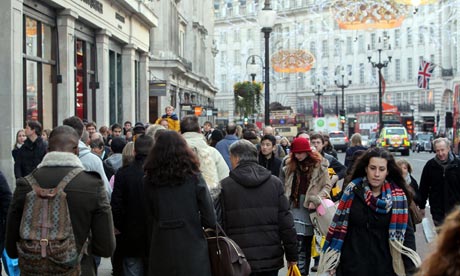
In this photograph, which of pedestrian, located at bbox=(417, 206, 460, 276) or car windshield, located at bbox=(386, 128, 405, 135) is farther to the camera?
car windshield, located at bbox=(386, 128, 405, 135)

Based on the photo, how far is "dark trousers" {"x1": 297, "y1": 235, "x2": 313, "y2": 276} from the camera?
8.20 metres

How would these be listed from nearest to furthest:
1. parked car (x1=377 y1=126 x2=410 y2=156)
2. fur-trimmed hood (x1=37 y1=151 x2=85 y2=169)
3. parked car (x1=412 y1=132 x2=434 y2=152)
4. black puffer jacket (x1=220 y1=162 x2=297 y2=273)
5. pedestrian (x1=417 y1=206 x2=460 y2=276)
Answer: pedestrian (x1=417 y1=206 x2=460 y2=276) < fur-trimmed hood (x1=37 y1=151 x2=85 y2=169) < black puffer jacket (x1=220 y1=162 x2=297 y2=273) < parked car (x1=377 y1=126 x2=410 y2=156) < parked car (x1=412 y1=132 x2=434 y2=152)

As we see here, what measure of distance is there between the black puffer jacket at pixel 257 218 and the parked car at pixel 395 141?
40.4 meters

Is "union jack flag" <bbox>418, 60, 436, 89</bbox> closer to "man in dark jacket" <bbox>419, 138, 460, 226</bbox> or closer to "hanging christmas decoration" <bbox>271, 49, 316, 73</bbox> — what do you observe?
"hanging christmas decoration" <bbox>271, 49, 316, 73</bbox>

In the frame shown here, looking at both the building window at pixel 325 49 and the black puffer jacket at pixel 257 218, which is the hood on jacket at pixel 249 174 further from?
the building window at pixel 325 49

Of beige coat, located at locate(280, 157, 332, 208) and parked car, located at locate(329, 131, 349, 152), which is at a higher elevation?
beige coat, located at locate(280, 157, 332, 208)

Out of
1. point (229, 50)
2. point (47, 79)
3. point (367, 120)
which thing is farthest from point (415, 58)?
point (47, 79)

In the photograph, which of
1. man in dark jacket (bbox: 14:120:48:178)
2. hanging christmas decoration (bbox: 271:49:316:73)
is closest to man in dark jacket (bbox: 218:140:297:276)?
man in dark jacket (bbox: 14:120:48:178)

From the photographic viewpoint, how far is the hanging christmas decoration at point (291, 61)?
167 feet

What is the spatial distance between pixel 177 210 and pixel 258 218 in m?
0.88

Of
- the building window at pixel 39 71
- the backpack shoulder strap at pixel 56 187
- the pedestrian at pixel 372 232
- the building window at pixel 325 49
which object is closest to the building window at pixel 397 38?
the building window at pixel 325 49

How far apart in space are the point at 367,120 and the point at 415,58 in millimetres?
13704

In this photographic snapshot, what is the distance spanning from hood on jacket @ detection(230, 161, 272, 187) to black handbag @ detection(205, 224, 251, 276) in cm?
60

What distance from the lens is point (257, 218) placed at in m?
6.01
